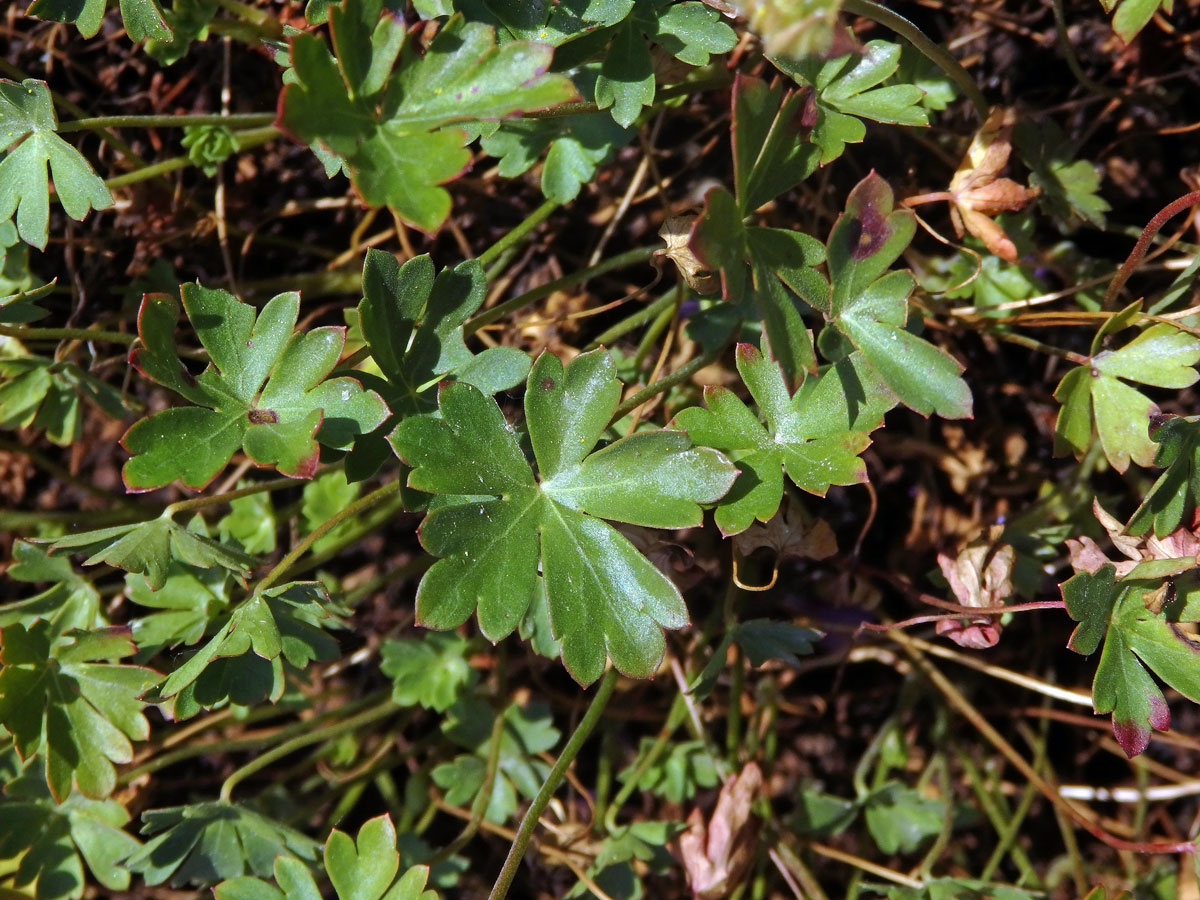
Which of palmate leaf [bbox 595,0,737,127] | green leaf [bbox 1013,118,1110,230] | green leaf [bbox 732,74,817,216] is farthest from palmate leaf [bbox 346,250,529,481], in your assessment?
green leaf [bbox 1013,118,1110,230]

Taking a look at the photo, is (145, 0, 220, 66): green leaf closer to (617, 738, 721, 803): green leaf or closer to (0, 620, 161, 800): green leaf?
(0, 620, 161, 800): green leaf

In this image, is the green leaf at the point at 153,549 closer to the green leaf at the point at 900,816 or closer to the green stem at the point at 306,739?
the green stem at the point at 306,739

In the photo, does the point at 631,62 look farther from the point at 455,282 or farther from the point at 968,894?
the point at 968,894

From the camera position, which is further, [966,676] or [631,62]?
[966,676]

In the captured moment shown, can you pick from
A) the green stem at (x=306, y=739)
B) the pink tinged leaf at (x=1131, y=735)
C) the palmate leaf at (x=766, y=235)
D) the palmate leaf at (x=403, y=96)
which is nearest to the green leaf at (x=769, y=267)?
the palmate leaf at (x=766, y=235)

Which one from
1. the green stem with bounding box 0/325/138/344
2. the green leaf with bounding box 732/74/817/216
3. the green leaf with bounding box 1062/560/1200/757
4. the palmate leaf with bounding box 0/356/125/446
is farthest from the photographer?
the palmate leaf with bounding box 0/356/125/446

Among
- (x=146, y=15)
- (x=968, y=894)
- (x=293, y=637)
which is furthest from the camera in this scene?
(x=968, y=894)

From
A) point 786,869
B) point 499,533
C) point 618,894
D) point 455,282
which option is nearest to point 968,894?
point 786,869
